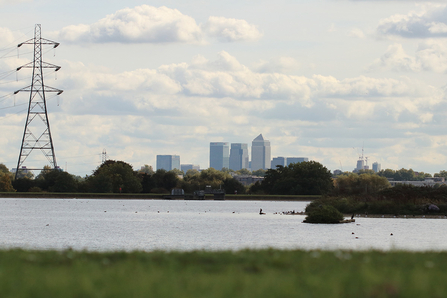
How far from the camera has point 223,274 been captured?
49.1 ft

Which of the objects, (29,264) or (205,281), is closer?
(205,281)

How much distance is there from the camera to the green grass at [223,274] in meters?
12.2

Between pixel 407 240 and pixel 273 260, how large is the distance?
1446 inches

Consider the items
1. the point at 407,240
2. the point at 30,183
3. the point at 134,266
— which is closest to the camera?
the point at 134,266

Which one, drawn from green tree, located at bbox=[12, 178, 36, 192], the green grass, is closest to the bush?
the green grass

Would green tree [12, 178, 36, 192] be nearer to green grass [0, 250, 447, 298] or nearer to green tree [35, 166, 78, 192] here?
green tree [35, 166, 78, 192]

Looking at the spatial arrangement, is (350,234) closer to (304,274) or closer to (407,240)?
(407,240)

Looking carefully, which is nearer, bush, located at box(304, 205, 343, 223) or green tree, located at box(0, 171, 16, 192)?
bush, located at box(304, 205, 343, 223)

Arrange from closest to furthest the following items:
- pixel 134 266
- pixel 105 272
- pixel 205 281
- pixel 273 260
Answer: pixel 205 281 < pixel 105 272 < pixel 134 266 < pixel 273 260

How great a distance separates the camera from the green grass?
12188mm

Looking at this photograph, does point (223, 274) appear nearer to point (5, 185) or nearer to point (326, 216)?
point (326, 216)

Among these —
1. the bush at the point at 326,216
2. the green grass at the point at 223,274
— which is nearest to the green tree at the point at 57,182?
the bush at the point at 326,216

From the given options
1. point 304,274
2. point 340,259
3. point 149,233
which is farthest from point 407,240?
point 304,274

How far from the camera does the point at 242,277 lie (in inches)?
551
